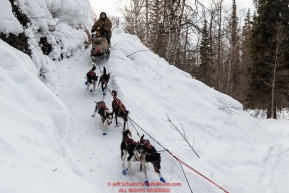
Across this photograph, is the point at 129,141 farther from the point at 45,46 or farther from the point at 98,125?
the point at 45,46

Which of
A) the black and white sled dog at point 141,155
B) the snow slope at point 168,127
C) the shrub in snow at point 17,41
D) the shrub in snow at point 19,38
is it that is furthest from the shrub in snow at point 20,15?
the black and white sled dog at point 141,155

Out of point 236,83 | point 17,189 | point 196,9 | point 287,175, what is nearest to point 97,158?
point 17,189

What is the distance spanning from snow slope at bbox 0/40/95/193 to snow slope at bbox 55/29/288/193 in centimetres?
119

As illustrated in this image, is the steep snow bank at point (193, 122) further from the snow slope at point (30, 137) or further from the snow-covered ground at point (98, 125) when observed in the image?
the snow slope at point (30, 137)

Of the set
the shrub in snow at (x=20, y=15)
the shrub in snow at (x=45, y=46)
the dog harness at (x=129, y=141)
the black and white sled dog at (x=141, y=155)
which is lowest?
the black and white sled dog at (x=141, y=155)

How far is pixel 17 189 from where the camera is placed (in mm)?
2572

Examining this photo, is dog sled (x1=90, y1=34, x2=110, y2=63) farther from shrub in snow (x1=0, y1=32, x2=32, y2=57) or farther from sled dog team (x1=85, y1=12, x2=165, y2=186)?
shrub in snow (x1=0, y1=32, x2=32, y2=57)

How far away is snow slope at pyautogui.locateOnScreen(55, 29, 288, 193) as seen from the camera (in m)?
5.85

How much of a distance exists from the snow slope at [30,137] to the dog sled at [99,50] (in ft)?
18.2

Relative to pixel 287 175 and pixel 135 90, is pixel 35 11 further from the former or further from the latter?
pixel 287 175

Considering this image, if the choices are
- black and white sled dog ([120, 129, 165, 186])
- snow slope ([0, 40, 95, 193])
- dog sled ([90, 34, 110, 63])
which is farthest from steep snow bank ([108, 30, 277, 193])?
snow slope ([0, 40, 95, 193])

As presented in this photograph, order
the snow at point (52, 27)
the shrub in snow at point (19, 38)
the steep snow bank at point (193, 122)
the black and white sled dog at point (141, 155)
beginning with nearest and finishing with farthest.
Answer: the black and white sled dog at point (141, 155) → the steep snow bank at point (193, 122) → the shrub in snow at point (19, 38) → the snow at point (52, 27)

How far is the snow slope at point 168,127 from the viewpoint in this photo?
19.2 feet

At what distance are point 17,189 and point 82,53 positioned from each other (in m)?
10.5
